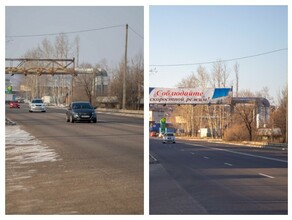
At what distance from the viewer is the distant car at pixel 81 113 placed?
20.4 metres

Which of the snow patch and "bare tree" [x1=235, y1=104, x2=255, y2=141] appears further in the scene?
"bare tree" [x1=235, y1=104, x2=255, y2=141]

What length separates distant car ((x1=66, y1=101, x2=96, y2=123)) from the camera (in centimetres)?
2044

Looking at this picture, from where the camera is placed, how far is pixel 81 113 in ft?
67.1

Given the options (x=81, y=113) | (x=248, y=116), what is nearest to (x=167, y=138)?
(x=248, y=116)

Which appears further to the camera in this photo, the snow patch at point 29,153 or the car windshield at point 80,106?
the car windshield at point 80,106

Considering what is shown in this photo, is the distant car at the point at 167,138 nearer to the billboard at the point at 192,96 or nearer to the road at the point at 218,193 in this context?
the billboard at the point at 192,96

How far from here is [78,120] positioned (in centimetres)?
2055

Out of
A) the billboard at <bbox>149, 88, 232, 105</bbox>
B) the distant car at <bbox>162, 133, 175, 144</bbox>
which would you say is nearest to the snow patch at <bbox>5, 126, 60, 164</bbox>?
the billboard at <bbox>149, 88, 232, 105</bbox>

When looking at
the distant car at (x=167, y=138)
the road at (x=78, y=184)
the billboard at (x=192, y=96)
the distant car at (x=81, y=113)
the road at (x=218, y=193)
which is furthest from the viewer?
the distant car at (x=167, y=138)

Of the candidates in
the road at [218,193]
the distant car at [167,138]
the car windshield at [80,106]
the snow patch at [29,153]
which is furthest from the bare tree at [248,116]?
the snow patch at [29,153]

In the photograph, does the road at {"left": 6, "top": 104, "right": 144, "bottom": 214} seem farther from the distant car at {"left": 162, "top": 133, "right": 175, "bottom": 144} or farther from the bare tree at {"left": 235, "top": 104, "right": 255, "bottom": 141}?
the bare tree at {"left": 235, "top": 104, "right": 255, "bottom": 141}
